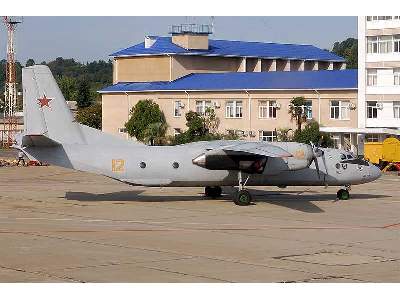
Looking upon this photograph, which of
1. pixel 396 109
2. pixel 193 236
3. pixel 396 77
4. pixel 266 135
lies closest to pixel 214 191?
pixel 193 236

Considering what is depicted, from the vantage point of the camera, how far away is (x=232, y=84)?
8712 centimetres

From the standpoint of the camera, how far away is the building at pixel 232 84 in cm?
8056

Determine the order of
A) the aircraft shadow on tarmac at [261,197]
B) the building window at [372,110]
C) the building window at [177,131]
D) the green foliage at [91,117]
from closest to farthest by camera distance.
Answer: the aircraft shadow on tarmac at [261,197]
the building window at [372,110]
the building window at [177,131]
the green foliage at [91,117]

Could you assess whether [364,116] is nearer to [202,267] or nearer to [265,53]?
[265,53]

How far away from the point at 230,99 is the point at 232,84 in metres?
1.82

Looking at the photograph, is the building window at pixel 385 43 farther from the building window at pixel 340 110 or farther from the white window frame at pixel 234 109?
the white window frame at pixel 234 109

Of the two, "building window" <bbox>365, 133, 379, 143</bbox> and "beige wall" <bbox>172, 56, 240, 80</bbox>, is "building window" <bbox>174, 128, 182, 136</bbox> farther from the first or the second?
"building window" <bbox>365, 133, 379, 143</bbox>

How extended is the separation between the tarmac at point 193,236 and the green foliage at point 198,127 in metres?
35.5

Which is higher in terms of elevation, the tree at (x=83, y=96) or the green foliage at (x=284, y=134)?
the tree at (x=83, y=96)

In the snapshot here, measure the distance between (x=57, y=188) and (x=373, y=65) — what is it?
3869 centimetres

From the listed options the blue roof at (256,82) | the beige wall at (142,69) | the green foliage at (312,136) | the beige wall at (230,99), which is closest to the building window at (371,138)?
the beige wall at (230,99)

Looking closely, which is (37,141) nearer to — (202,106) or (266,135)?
(266,135)

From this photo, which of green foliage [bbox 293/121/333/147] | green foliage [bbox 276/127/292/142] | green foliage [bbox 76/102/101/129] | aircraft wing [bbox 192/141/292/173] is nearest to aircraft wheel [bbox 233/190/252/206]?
aircraft wing [bbox 192/141/292/173]

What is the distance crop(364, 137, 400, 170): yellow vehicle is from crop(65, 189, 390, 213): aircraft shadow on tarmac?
21.0 meters
